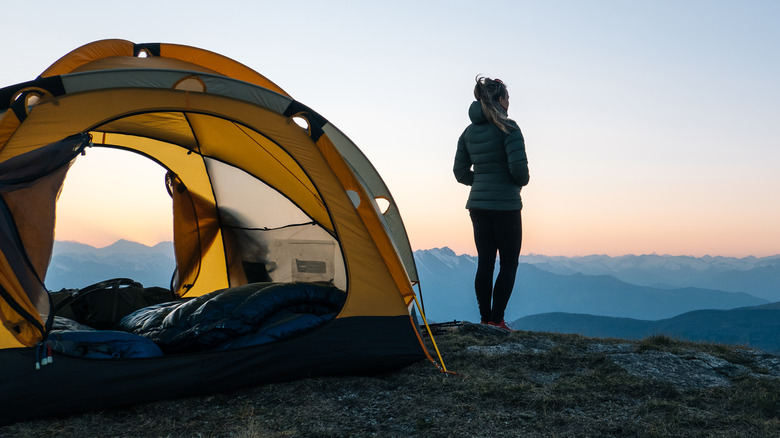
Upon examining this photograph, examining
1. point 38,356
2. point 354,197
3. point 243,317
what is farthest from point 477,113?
point 38,356

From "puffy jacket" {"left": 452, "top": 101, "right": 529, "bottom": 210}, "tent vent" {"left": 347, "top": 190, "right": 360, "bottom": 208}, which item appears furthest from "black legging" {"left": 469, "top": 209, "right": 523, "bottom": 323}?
"tent vent" {"left": 347, "top": 190, "right": 360, "bottom": 208}

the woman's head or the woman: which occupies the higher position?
the woman's head

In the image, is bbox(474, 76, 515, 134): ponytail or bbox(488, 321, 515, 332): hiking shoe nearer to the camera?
bbox(474, 76, 515, 134): ponytail

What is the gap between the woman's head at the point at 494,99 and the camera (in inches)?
219

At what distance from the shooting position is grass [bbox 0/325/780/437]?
299 cm

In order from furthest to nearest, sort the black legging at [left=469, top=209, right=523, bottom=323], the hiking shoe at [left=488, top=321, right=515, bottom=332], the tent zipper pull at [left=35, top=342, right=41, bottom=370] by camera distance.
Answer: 1. the hiking shoe at [left=488, top=321, right=515, bottom=332]
2. the black legging at [left=469, top=209, right=523, bottom=323]
3. the tent zipper pull at [left=35, top=342, right=41, bottom=370]

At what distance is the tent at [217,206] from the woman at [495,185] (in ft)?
3.49

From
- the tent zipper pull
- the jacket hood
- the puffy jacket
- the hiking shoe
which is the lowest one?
the hiking shoe

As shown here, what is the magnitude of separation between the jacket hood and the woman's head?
55 mm

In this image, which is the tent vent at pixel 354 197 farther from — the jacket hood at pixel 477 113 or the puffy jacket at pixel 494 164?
the jacket hood at pixel 477 113

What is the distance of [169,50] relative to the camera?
5.75 m

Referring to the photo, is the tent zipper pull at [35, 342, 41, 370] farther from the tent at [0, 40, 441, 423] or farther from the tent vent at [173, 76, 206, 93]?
the tent vent at [173, 76, 206, 93]

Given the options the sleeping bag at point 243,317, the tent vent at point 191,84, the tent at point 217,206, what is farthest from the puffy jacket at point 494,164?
the tent vent at point 191,84

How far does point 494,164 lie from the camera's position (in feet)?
18.7
